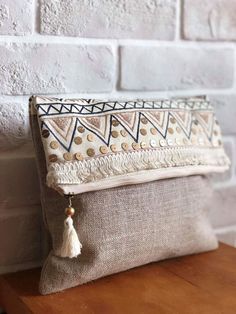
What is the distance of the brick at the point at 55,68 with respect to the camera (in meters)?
0.82

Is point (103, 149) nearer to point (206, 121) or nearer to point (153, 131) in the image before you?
point (153, 131)

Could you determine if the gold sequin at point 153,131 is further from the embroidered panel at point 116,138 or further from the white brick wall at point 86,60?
the white brick wall at point 86,60

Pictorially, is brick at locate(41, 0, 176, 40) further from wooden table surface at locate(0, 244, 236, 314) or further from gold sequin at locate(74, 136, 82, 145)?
wooden table surface at locate(0, 244, 236, 314)

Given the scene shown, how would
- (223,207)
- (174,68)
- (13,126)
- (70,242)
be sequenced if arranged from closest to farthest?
1. (70,242)
2. (13,126)
3. (174,68)
4. (223,207)

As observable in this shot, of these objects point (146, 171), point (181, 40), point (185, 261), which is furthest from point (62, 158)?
point (181, 40)

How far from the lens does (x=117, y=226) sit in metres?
0.77

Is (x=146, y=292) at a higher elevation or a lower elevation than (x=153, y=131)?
lower

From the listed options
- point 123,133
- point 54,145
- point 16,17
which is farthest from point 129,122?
point 16,17

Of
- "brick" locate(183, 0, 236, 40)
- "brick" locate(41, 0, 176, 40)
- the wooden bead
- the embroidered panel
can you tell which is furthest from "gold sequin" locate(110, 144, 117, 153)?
"brick" locate(183, 0, 236, 40)

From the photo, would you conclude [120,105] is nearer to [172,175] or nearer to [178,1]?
[172,175]

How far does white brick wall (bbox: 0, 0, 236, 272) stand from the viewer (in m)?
0.83

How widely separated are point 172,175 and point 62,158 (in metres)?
0.18

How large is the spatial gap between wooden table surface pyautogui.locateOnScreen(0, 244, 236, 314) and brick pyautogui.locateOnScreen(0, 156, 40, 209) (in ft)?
0.36

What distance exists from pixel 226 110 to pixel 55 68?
1.25 ft
